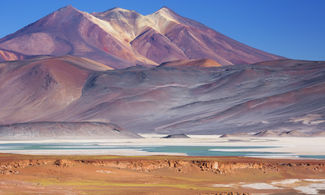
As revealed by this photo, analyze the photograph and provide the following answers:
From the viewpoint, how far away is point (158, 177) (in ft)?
88.1

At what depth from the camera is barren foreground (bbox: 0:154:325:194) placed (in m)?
22.6

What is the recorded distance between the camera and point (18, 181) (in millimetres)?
22984

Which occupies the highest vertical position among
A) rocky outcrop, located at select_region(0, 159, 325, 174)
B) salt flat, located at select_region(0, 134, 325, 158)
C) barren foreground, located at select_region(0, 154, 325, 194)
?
salt flat, located at select_region(0, 134, 325, 158)

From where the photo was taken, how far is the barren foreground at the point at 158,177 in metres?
22.6

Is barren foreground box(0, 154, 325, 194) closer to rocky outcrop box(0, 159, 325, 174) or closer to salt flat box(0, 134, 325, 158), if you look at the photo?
rocky outcrop box(0, 159, 325, 174)

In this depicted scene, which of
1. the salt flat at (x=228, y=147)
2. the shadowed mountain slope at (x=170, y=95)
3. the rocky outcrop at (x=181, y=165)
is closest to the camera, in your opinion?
the rocky outcrop at (x=181, y=165)

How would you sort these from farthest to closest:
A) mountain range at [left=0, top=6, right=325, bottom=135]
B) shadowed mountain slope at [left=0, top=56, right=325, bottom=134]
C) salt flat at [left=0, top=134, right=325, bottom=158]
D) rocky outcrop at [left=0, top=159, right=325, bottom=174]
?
1. shadowed mountain slope at [left=0, top=56, right=325, bottom=134]
2. mountain range at [left=0, top=6, right=325, bottom=135]
3. salt flat at [left=0, top=134, right=325, bottom=158]
4. rocky outcrop at [left=0, top=159, right=325, bottom=174]

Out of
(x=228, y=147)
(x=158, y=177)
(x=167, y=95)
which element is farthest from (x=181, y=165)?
(x=167, y=95)

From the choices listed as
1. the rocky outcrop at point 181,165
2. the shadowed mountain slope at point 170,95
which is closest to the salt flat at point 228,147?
the rocky outcrop at point 181,165

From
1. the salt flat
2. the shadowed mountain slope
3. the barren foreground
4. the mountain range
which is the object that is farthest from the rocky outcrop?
the shadowed mountain slope

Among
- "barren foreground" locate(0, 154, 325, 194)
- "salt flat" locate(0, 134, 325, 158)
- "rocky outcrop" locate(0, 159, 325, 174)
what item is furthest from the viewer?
"salt flat" locate(0, 134, 325, 158)

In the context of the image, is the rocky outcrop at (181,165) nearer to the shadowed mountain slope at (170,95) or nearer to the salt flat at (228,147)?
the salt flat at (228,147)

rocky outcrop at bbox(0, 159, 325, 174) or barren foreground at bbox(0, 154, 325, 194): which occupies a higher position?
rocky outcrop at bbox(0, 159, 325, 174)

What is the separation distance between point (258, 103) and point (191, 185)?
108515mm
